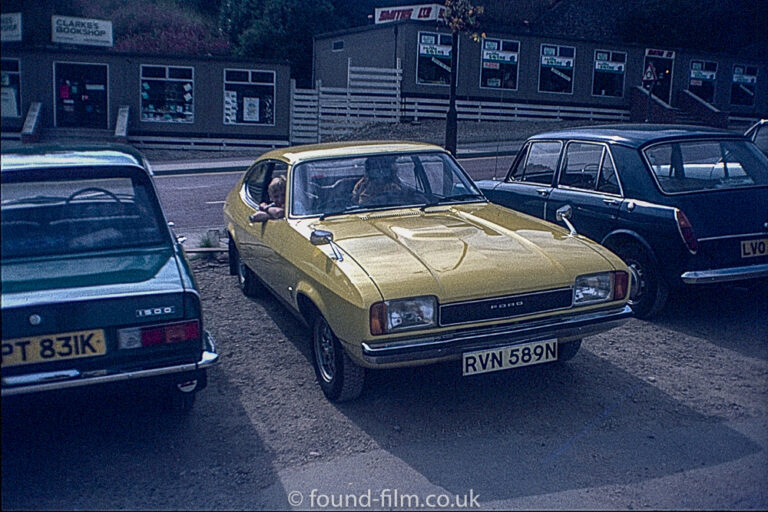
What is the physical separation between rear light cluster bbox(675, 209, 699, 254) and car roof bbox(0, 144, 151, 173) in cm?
415

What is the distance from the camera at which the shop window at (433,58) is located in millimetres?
28156

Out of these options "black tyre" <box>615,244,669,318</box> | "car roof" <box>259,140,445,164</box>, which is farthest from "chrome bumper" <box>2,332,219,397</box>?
"black tyre" <box>615,244,669,318</box>

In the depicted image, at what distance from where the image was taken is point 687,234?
6.17 metres

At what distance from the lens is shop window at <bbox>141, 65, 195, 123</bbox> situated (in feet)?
83.8

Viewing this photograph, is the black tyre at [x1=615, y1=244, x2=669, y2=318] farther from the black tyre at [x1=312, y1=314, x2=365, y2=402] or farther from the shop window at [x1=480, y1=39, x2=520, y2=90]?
the shop window at [x1=480, y1=39, x2=520, y2=90]

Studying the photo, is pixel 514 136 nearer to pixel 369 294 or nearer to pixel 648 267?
pixel 648 267

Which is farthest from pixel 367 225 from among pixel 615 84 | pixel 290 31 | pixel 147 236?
pixel 290 31

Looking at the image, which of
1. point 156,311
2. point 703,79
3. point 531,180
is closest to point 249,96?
point 531,180

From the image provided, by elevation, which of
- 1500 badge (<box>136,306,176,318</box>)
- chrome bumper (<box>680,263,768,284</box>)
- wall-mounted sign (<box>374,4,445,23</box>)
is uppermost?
wall-mounted sign (<box>374,4,445,23</box>)

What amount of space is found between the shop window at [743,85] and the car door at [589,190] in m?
31.5

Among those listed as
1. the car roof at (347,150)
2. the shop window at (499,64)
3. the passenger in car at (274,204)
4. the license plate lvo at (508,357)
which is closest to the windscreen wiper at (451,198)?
the car roof at (347,150)

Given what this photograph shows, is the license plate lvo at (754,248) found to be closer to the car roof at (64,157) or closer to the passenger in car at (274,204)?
the passenger in car at (274,204)

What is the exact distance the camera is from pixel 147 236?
4.68 meters

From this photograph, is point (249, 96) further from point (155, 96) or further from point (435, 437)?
point (435, 437)
